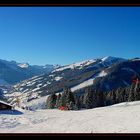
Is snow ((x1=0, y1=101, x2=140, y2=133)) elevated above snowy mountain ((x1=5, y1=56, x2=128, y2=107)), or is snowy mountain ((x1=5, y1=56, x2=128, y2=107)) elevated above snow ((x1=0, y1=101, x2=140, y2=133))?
snowy mountain ((x1=5, y1=56, x2=128, y2=107))

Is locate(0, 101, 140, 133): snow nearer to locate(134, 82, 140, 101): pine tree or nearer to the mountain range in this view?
the mountain range

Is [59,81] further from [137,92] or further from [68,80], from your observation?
[68,80]

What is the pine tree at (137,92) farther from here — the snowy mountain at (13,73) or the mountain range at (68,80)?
the snowy mountain at (13,73)

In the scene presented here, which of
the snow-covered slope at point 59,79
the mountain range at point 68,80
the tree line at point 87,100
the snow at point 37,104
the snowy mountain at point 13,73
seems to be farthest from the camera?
the tree line at point 87,100

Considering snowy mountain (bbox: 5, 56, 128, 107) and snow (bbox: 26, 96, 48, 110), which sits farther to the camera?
snow (bbox: 26, 96, 48, 110)

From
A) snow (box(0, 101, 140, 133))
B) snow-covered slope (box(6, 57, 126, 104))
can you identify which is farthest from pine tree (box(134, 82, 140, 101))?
snow (box(0, 101, 140, 133))

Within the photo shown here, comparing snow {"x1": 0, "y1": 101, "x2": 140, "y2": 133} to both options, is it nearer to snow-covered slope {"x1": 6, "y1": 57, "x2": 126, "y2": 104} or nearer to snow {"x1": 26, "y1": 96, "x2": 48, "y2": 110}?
snow-covered slope {"x1": 6, "y1": 57, "x2": 126, "y2": 104}

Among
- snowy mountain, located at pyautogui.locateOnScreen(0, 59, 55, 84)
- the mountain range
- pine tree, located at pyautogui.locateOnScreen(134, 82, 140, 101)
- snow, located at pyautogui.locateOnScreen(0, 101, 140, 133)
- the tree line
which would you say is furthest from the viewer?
pine tree, located at pyautogui.locateOnScreen(134, 82, 140, 101)

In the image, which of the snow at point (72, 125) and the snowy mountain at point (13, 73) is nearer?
the snow at point (72, 125)

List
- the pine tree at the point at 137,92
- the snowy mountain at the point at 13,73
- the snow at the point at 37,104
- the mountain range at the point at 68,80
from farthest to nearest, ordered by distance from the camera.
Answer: the pine tree at the point at 137,92 → the snow at the point at 37,104 → the mountain range at the point at 68,80 → the snowy mountain at the point at 13,73

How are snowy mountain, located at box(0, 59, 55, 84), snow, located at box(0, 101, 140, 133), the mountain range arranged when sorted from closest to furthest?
1. snow, located at box(0, 101, 140, 133)
2. snowy mountain, located at box(0, 59, 55, 84)
3. the mountain range

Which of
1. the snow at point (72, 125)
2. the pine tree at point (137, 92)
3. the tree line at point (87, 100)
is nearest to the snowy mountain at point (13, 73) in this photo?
the snow at point (72, 125)
